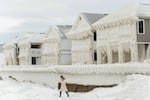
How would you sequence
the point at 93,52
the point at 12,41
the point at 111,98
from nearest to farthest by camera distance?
the point at 111,98
the point at 93,52
the point at 12,41

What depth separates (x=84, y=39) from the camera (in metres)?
48.7

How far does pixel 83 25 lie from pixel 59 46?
29.9 ft

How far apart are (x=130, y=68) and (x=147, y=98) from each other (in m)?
5.01

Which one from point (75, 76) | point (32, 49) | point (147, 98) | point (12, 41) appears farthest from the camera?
point (12, 41)

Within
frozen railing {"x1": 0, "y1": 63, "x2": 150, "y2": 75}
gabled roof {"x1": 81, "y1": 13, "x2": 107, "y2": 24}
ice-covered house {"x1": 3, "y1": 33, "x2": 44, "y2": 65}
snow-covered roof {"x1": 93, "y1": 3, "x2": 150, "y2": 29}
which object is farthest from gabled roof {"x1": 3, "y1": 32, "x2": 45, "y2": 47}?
frozen railing {"x1": 0, "y1": 63, "x2": 150, "y2": 75}

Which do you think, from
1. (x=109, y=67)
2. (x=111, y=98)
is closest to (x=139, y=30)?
(x=109, y=67)

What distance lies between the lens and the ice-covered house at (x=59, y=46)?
2248 inches

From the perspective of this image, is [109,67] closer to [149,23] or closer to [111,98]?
[111,98]

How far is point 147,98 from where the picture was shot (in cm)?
1845

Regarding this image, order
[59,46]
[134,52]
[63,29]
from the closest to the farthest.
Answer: [134,52] → [59,46] → [63,29]

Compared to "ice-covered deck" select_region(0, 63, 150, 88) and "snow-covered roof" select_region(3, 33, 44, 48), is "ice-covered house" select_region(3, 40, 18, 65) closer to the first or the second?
"snow-covered roof" select_region(3, 33, 44, 48)

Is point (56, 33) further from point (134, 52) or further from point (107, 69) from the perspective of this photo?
point (107, 69)

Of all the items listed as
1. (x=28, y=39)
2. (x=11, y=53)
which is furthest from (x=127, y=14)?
(x=11, y=53)

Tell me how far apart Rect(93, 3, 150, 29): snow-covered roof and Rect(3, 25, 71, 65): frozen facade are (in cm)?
1524
